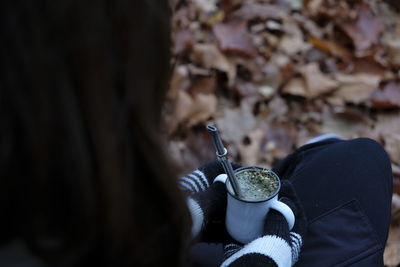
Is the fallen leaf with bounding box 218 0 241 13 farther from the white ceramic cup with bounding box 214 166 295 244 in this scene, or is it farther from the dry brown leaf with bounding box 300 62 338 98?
the white ceramic cup with bounding box 214 166 295 244

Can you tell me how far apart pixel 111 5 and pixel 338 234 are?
25.6 inches

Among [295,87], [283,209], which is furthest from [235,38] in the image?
[283,209]

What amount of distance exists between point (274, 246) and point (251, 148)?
72cm

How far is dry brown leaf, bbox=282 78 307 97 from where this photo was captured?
1636 millimetres

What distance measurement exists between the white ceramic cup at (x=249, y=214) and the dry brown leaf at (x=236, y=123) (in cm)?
67

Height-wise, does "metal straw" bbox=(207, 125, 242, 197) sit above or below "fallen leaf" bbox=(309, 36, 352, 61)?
above

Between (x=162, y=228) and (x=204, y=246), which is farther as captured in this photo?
(x=204, y=246)

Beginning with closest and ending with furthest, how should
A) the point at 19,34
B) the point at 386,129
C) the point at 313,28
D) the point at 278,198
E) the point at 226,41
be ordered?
the point at 19,34
the point at 278,198
the point at 386,129
the point at 226,41
the point at 313,28

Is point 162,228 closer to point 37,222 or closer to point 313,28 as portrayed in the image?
point 37,222

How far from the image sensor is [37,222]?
483 millimetres

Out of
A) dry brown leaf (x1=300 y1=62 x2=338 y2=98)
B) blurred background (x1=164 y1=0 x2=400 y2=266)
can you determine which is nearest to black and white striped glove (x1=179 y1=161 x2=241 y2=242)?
blurred background (x1=164 y1=0 x2=400 y2=266)

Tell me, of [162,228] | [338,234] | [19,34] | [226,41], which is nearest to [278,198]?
[338,234]

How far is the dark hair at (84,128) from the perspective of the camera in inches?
16.6

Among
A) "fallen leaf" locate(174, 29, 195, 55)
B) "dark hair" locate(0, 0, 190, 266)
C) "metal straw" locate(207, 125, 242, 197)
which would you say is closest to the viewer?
"dark hair" locate(0, 0, 190, 266)
